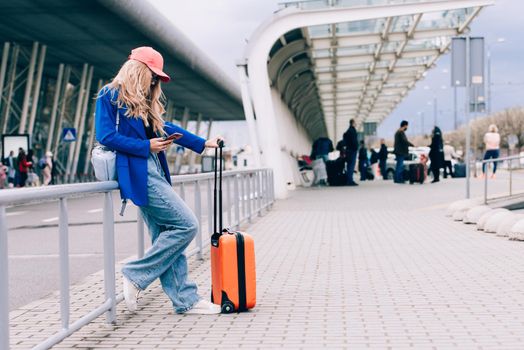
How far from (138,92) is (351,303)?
2.20 meters

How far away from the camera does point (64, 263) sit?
4922 mm

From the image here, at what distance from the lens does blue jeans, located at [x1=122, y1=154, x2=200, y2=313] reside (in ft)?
18.7

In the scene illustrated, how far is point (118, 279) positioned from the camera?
246 inches

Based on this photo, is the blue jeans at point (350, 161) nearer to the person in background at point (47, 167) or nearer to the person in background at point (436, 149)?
the person in background at point (436, 149)

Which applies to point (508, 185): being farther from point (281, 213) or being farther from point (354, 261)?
point (354, 261)

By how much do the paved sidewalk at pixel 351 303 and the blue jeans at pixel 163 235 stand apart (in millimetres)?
241

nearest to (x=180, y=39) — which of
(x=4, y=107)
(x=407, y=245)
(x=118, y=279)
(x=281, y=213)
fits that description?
(x=4, y=107)

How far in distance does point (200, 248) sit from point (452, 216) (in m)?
6.47

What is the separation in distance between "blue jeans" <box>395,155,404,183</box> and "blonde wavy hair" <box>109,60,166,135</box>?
74.7ft

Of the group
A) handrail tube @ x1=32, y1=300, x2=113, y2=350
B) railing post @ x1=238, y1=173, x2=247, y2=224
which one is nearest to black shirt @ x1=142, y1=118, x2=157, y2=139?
handrail tube @ x1=32, y1=300, x2=113, y2=350

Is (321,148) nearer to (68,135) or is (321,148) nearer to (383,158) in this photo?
(383,158)

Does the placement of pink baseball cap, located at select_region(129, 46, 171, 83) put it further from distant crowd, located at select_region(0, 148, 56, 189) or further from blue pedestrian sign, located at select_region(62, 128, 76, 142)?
blue pedestrian sign, located at select_region(62, 128, 76, 142)

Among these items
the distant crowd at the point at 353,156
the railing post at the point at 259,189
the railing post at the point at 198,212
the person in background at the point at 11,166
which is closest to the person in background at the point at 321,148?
the distant crowd at the point at 353,156

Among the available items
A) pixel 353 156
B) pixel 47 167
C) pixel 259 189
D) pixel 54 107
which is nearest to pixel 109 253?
pixel 259 189
